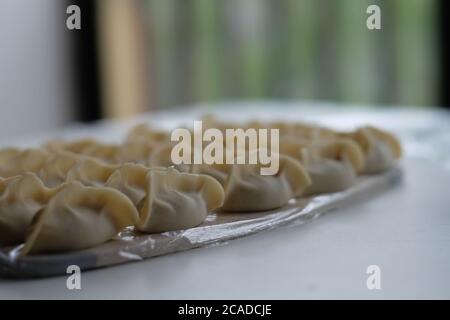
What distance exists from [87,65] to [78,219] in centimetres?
416

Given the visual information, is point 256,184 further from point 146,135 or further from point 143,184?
point 146,135

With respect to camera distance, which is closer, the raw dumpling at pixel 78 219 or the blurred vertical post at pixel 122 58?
the raw dumpling at pixel 78 219

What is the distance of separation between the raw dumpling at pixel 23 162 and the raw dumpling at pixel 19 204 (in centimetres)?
24

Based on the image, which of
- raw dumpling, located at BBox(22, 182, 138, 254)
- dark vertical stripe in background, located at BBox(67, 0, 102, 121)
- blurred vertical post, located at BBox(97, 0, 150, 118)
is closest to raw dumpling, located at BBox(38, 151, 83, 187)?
raw dumpling, located at BBox(22, 182, 138, 254)

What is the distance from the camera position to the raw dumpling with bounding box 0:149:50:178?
146 centimetres

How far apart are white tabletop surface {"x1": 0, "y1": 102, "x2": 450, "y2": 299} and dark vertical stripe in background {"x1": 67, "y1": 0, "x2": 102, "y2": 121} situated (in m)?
3.83

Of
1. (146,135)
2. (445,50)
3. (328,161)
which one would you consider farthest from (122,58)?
(328,161)

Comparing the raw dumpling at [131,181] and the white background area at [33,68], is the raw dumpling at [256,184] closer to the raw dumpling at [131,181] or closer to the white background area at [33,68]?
the raw dumpling at [131,181]

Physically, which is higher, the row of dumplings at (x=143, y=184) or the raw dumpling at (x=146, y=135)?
the raw dumpling at (x=146, y=135)

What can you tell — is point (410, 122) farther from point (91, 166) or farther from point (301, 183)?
point (91, 166)

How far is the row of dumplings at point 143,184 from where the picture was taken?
1094 mm

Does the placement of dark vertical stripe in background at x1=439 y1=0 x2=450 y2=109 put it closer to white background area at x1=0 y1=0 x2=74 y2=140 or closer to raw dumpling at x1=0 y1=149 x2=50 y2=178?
white background area at x1=0 y1=0 x2=74 y2=140

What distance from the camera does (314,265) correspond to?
1.10 m

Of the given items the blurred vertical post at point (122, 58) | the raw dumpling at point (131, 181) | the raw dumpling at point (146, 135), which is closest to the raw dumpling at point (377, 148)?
the raw dumpling at point (146, 135)
